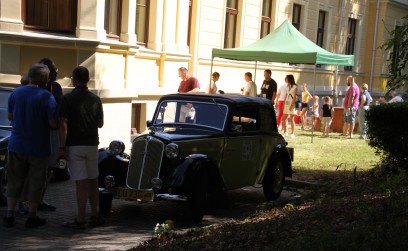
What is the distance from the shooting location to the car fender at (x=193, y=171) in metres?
8.19

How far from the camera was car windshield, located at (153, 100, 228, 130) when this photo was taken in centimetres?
938

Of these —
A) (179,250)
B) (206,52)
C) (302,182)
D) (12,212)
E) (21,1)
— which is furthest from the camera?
(206,52)

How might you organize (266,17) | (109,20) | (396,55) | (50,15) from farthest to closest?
(266,17) → (109,20) → (50,15) → (396,55)

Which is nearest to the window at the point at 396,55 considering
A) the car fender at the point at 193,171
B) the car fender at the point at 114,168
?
the car fender at the point at 193,171

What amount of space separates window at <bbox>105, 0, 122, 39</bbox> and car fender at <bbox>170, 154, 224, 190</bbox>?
748 centimetres

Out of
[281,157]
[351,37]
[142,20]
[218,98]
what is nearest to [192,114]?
[218,98]

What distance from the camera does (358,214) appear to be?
6723 millimetres

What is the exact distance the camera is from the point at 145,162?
8438 millimetres

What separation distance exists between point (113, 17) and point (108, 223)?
8.25 meters

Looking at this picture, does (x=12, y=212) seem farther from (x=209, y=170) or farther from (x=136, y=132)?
(x=136, y=132)

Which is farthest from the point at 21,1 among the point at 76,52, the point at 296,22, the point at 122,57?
the point at 296,22

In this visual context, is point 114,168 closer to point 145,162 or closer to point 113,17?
point 145,162

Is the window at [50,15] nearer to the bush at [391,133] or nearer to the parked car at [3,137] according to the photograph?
the parked car at [3,137]

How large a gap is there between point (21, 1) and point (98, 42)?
1.76m
